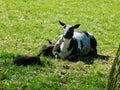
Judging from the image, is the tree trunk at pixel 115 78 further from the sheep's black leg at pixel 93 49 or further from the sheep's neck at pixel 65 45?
the sheep's black leg at pixel 93 49

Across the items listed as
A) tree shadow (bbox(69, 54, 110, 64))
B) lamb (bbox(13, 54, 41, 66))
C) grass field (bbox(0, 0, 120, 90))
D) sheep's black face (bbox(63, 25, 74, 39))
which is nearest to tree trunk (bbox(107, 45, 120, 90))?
grass field (bbox(0, 0, 120, 90))

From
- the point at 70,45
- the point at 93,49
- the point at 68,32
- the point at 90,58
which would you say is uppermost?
the point at 68,32

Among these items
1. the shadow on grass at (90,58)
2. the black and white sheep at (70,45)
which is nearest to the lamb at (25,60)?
the black and white sheep at (70,45)

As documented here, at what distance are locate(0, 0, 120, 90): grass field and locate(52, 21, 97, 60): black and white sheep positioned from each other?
1.57 feet

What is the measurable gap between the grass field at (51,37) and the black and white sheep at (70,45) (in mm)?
478

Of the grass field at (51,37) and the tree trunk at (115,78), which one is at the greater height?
the tree trunk at (115,78)

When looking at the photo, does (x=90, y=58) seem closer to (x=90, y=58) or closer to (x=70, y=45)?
(x=90, y=58)

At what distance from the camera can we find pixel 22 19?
22312 mm

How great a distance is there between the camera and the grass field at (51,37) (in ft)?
37.3

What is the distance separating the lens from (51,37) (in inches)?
728

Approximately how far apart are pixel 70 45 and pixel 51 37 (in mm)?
3674

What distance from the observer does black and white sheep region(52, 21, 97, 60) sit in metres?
14.4

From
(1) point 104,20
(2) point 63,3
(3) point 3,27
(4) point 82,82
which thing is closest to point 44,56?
(4) point 82,82

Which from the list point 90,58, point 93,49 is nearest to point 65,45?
point 90,58
